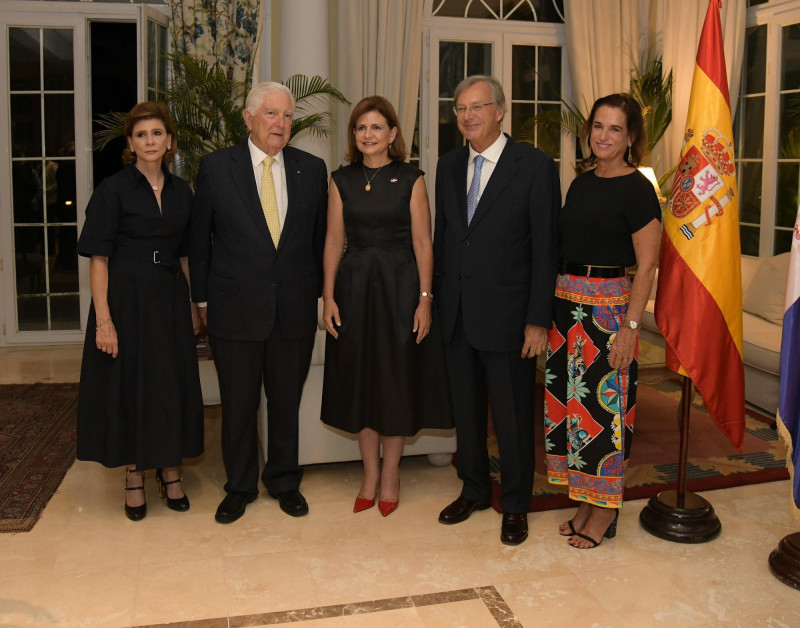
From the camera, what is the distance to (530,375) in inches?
131

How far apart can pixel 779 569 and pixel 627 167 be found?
1.55 m

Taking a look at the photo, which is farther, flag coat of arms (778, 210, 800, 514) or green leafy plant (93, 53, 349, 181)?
green leafy plant (93, 53, 349, 181)

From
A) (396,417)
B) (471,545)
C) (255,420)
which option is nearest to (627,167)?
(396,417)

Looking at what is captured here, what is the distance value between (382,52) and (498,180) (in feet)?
12.6

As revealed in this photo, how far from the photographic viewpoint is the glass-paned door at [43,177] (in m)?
6.73

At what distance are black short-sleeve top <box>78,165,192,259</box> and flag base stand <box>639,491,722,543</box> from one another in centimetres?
222

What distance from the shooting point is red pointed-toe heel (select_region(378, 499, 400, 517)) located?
3561 millimetres

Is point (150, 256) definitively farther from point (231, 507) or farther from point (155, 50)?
point (155, 50)

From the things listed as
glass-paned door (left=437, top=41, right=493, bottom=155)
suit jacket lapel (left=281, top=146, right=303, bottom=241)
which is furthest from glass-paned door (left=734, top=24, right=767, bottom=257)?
suit jacket lapel (left=281, top=146, right=303, bottom=241)

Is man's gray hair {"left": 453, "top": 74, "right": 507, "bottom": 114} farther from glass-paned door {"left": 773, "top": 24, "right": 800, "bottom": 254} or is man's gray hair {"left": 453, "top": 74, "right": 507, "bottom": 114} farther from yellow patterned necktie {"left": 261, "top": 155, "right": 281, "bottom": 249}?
glass-paned door {"left": 773, "top": 24, "right": 800, "bottom": 254}

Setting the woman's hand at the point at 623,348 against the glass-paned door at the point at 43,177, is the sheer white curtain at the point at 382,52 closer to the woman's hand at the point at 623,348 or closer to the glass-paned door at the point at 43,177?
the glass-paned door at the point at 43,177

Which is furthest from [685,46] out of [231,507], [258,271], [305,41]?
[231,507]

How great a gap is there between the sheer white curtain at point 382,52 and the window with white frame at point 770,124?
104 inches

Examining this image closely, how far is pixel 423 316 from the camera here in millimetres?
3381
